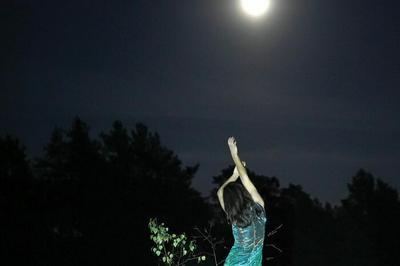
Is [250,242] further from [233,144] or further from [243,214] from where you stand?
[233,144]

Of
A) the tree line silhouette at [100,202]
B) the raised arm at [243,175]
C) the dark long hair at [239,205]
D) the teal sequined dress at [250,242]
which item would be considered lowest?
the teal sequined dress at [250,242]

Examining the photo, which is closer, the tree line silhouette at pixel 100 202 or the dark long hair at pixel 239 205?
the dark long hair at pixel 239 205

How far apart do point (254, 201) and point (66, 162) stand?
2399 cm

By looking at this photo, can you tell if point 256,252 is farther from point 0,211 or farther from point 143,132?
point 143,132

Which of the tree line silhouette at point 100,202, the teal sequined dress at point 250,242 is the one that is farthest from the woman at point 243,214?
the tree line silhouette at point 100,202

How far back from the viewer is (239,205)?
3.29 meters

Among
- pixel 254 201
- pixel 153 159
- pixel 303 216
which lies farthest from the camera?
pixel 303 216

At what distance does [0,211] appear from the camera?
20297mm

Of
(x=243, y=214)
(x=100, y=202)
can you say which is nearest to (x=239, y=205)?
(x=243, y=214)

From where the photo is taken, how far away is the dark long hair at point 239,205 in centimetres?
329

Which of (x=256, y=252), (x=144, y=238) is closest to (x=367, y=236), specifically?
(x=144, y=238)

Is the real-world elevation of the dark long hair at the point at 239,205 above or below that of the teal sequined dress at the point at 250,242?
above

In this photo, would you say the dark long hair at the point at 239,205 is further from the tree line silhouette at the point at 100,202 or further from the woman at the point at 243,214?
the tree line silhouette at the point at 100,202

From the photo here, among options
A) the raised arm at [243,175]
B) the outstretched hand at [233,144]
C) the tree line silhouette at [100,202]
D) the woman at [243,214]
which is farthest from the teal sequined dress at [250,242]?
the tree line silhouette at [100,202]
